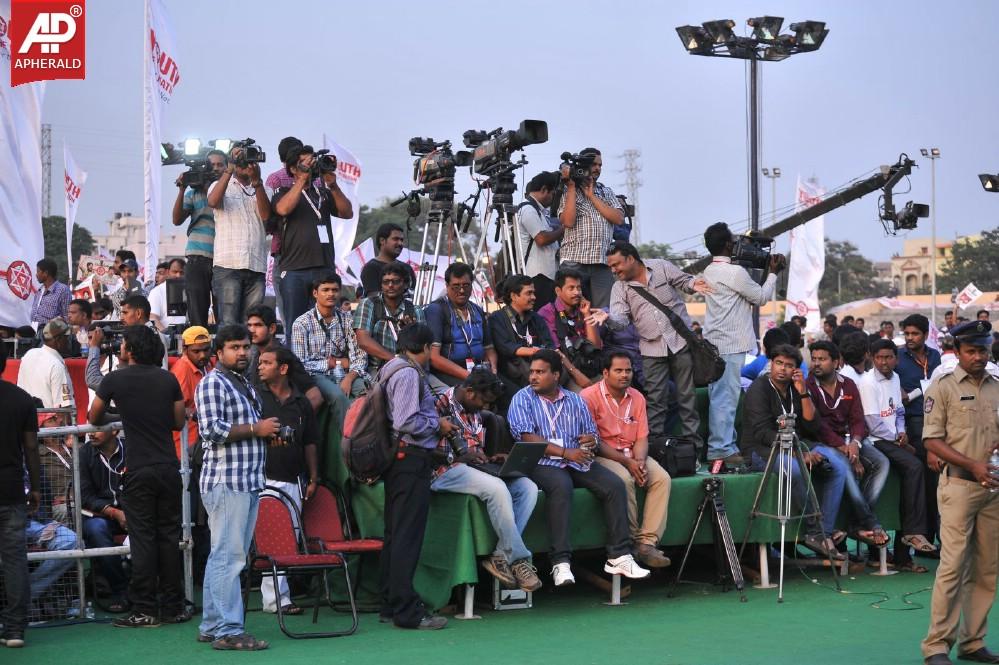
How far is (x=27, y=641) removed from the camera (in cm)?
819

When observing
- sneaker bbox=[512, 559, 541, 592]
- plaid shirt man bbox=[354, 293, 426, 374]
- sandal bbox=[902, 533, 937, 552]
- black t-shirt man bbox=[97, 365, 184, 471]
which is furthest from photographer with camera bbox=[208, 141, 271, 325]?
sandal bbox=[902, 533, 937, 552]

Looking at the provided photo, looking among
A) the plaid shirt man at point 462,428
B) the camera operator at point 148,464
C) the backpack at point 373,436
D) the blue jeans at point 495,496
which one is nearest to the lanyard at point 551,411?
the plaid shirt man at point 462,428

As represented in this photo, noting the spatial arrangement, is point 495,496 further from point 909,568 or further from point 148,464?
point 909,568

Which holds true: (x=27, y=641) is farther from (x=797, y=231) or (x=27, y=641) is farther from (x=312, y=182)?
(x=797, y=231)

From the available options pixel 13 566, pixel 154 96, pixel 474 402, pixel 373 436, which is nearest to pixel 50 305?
pixel 154 96

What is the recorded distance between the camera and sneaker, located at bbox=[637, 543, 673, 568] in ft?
30.9

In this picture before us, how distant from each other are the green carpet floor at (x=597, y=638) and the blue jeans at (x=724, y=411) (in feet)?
4.83

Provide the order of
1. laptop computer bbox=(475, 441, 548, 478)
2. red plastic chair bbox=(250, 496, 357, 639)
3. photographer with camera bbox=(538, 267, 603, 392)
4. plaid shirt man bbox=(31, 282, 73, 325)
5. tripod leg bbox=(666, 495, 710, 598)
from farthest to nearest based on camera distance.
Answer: plaid shirt man bbox=(31, 282, 73, 325), photographer with camera bbox=(538, 267, 603, 392), tripod leg bbox=(666, 495, 710, 598), laptop computer bbox=(475, 441, 548, 478), red plastic chair bbox=(250, 496, 357, 639)

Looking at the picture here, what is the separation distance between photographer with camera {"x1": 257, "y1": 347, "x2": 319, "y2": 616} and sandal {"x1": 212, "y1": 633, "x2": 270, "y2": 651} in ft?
3.58

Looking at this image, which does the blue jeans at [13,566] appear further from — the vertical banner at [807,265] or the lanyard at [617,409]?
the vertical banner at [807,265]

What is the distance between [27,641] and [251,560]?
1408mm

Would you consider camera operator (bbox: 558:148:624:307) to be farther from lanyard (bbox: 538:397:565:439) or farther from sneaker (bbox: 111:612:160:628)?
sneaker (bbox: 111:612:160:628)

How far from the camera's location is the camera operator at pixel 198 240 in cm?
1152

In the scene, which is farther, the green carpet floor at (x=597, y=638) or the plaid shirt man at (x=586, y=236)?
the plaid shirt man at (x=586, y=236)
